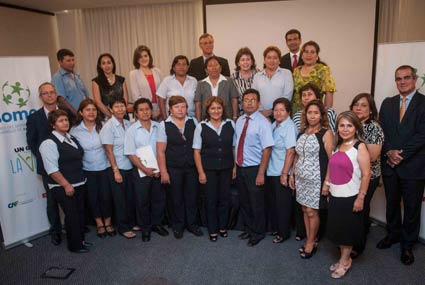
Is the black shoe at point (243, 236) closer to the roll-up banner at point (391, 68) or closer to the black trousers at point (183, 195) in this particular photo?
the black trousers at point (183, 195)

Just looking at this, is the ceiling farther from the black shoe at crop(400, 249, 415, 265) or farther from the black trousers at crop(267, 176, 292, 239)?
the black shoe at crop(400, 249, 415, 265)

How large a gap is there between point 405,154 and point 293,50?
6.14ft

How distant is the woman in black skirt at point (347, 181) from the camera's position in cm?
248

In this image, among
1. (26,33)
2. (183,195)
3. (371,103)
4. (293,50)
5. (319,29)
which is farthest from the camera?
(26,33)

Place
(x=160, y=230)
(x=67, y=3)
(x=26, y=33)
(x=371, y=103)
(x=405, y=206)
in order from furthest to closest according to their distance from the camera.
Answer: (x=26, y=33) → (x=67, y=3) → (x=160, y=230) → (x=405, y=206) → (x=371, y=103)

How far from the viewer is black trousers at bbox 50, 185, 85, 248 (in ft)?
10.1

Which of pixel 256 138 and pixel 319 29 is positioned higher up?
pixel 319 29

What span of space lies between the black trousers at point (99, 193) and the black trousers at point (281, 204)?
1.71 metres

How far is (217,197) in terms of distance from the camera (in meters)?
3.37

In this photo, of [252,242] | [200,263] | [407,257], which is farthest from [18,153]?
[407,257]

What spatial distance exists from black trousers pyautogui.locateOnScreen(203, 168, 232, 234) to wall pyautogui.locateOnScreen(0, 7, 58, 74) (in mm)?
5211

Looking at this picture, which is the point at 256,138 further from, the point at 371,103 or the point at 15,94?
the point at 15,94

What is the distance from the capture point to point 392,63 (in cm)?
→ 332

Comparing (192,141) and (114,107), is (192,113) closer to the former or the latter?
(192,141)
